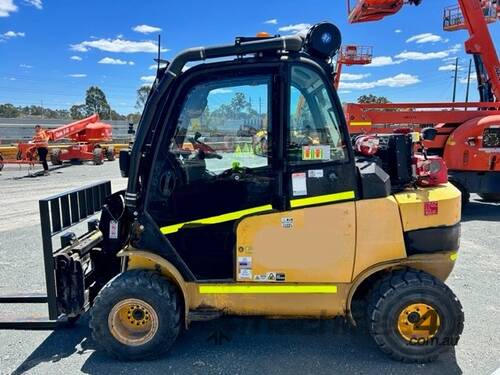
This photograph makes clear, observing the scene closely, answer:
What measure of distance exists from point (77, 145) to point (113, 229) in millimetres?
18629

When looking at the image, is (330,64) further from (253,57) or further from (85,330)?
(85,330)

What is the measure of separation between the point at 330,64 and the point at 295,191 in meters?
1.04

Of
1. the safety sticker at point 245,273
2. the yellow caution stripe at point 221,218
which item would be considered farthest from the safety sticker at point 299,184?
the safety sticker at point 245,273

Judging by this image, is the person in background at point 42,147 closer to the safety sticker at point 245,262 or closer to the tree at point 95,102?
the safety sticker at point 245,262

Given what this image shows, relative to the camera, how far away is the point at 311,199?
3012 millimetres

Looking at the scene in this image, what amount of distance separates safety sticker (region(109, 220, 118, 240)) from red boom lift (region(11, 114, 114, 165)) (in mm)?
16336

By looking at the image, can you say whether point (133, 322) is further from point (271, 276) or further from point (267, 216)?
point (267, 216)

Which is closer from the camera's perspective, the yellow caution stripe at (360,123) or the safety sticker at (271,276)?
the safety sticker at (271,276)

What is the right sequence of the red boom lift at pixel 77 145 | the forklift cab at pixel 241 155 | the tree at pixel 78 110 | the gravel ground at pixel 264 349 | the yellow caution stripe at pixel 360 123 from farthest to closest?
the tree at pixel 78 110, the red boom lift at pixel 77 145, the yellow caution stripe at pixel 360 123, the gravel ground at pixel 264 349, the forklift cab at pixel 241 155

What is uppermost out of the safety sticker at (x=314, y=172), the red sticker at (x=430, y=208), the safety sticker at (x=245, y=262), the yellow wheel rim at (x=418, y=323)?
the safety sticker at (x=314, y=172)

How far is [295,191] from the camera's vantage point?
3.02 m

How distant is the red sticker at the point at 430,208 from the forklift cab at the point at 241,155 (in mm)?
615

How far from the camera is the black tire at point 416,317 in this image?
3064 millimetres

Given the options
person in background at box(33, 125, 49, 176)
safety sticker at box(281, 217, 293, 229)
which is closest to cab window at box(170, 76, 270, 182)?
safety sticker at box(281, 217, 293, 229)
